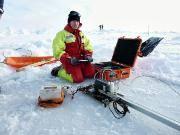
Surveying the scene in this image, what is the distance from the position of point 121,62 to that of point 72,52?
0.96 m

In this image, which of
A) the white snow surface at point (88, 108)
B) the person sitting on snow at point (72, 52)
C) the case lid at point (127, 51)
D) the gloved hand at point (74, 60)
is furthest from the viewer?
the case lid at point (127, 51)

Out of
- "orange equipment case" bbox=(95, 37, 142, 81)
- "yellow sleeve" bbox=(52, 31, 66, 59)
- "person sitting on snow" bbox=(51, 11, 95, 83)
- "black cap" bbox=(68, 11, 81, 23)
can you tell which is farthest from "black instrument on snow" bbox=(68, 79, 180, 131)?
"black cap" bbox=(68, 11, 81, 23)

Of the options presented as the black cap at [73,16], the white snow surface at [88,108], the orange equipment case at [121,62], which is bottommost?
the white snow surface at [88,108]

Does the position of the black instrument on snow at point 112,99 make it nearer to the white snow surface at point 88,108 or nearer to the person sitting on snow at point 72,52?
the white snow surface at point 88,108

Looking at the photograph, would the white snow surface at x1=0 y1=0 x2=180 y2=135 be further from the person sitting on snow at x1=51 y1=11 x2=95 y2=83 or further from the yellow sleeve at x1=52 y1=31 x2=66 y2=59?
the yellow sleeve at x1=52 y1=31 x2=66 y2=59

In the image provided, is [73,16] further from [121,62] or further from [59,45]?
[121,62]

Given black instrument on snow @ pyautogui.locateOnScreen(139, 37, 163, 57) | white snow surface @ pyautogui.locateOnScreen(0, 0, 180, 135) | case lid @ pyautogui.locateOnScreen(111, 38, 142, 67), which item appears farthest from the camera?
black instrument on snow @ pyautogui.locateOnScreen(139, 37, 163, 57)

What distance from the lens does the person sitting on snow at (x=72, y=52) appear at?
184 inches

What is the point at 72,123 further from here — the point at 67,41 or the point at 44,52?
the point at 44,52

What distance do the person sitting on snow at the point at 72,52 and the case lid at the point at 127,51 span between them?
23.6 inches

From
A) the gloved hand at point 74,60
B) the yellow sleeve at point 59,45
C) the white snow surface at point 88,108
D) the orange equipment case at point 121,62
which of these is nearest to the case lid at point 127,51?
the orange equipment case at point 121,62

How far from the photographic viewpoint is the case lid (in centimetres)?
478

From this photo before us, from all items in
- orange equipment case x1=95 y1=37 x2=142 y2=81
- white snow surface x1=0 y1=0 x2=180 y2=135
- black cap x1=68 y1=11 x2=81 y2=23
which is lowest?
white snow surface x1=0 y1=0 x2=180 y2=135

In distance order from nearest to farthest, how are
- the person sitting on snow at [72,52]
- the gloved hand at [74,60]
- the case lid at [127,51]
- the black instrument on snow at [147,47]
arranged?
the gloved hand at [74,60]
the person sitting on snow at [72,52]
the case lid at [127,51]
the black instrument on snow at [147,47]
